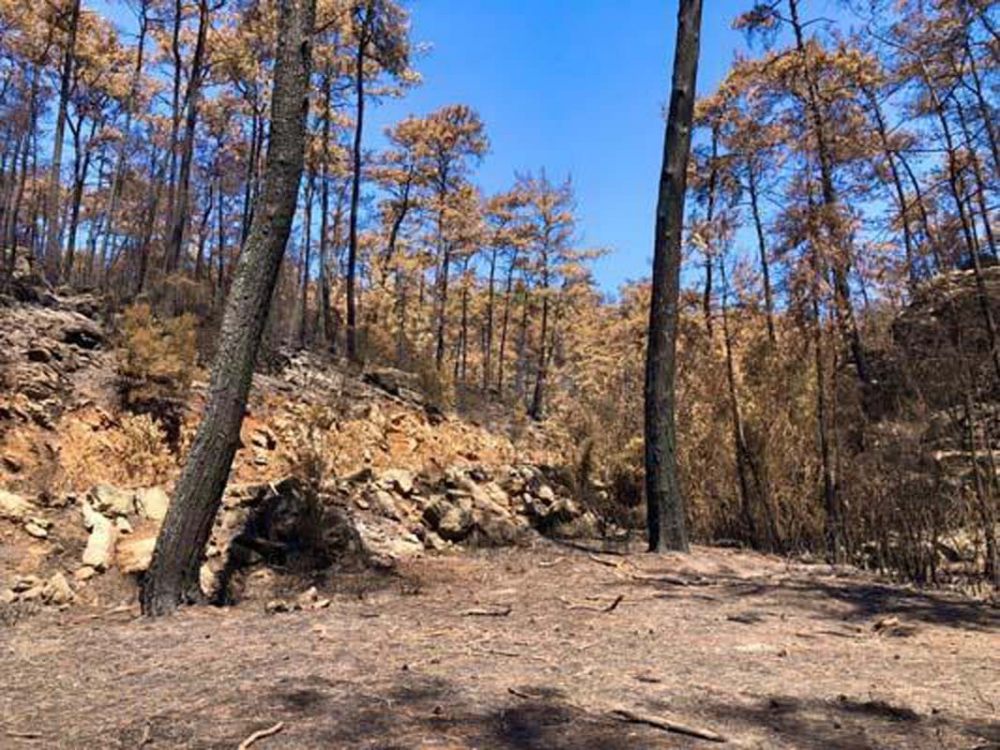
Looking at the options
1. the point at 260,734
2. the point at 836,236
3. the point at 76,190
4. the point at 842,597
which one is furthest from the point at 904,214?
the point at 76,190

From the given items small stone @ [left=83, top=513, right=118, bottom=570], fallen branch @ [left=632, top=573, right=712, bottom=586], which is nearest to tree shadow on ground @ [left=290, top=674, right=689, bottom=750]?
fallen branch @ [left=632, top=573, right=712, bottom=586]

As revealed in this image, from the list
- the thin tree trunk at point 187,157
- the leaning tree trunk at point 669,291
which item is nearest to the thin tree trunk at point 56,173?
the thin tree trunk at point 187,157

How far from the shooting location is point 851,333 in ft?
25.4

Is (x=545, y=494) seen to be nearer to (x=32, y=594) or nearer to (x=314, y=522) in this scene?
(x=314, y=522)

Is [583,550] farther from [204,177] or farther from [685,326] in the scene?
[204,177]

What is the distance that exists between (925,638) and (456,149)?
929 inches

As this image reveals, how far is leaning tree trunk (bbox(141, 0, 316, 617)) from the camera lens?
14.0ft

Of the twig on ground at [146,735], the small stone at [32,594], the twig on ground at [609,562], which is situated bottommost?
the twig on ground at [146,735]

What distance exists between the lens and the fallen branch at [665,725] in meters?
2.38

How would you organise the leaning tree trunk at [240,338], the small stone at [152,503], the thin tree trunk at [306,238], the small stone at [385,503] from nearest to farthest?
the leaning tree trunk at [240,338], the small stone at [152,503], the small stone at [385,503], the thin tree trunk at [306,238]

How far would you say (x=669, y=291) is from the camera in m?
6.69

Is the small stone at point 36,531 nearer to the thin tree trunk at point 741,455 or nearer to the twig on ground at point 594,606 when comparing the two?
the twig on ground at point 594,606

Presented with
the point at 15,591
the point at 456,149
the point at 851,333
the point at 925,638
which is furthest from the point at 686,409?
the point at 456,149

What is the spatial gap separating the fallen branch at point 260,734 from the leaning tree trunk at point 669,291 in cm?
442
